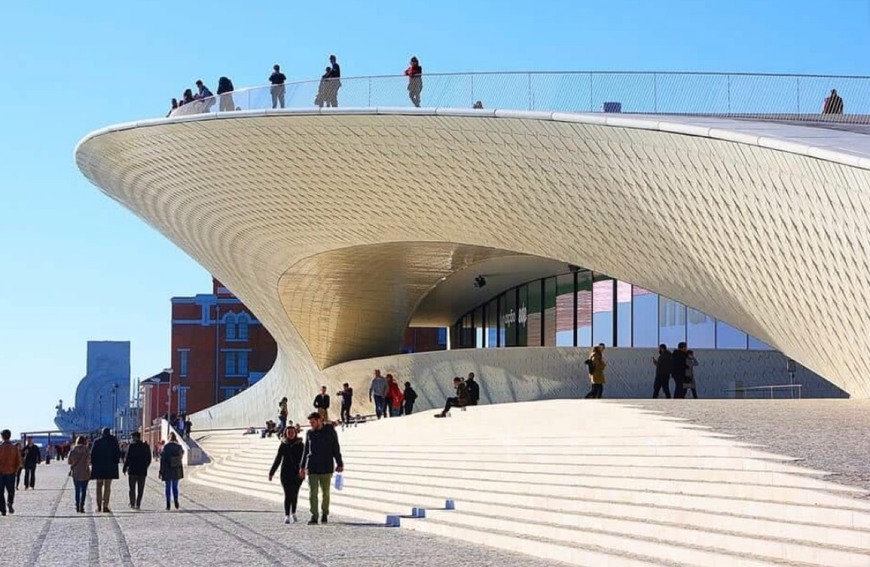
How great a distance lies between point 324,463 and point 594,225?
12.9 metres

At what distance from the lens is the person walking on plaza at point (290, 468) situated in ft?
54.8

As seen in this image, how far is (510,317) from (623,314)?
36.6ft

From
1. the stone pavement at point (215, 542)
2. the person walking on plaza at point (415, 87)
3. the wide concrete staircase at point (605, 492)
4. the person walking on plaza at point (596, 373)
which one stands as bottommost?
the stone pavement at point (215, 542)

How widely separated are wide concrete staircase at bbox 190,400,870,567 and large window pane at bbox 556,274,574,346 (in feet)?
57.2

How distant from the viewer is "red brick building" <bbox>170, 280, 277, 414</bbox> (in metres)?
86.0

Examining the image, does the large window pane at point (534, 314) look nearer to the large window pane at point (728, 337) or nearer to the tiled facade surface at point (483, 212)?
the tiled facade surface at point (483, 212)

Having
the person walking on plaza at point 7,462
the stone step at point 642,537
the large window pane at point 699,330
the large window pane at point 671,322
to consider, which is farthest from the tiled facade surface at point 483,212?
the person walking on plaza at point 7,462

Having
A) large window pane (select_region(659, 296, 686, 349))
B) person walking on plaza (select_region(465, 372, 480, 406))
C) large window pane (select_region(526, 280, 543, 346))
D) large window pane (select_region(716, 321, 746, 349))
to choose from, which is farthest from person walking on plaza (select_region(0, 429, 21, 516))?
large window pane (select_region(526, 280, 543, 346))

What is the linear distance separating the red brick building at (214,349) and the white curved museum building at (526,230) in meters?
35.7

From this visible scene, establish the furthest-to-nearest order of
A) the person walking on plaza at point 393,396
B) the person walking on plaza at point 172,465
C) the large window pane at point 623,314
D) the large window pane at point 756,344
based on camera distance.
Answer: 1. the large window pane at point 623,314
2. the large window pane at point 756,344
3. the person walking on plaza at point 393,396
4. the person walking on plaza at point 172,465

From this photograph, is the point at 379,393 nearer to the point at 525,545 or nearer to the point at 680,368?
the point at 680,368

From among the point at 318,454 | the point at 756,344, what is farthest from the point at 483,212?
the point at 318,454

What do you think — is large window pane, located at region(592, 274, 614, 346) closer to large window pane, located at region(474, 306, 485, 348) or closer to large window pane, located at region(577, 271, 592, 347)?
large window pane, located at region(577, 271, 592, 347)

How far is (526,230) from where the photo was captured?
1226 inches
